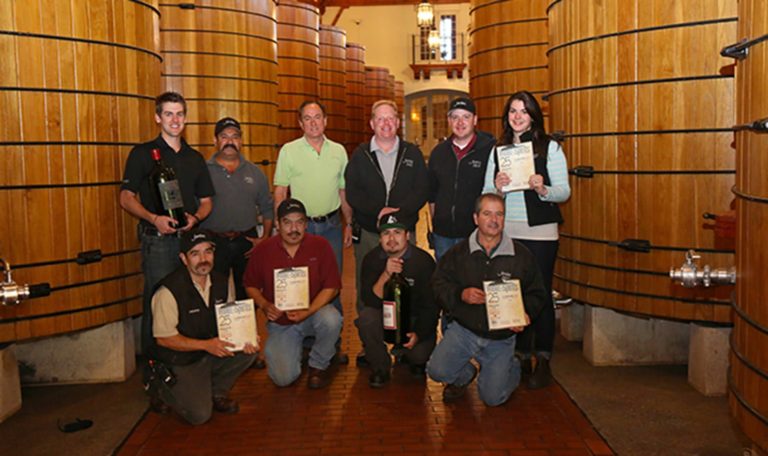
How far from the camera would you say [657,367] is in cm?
547

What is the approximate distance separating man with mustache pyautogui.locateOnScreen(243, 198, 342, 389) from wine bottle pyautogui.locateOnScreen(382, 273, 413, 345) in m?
0.40

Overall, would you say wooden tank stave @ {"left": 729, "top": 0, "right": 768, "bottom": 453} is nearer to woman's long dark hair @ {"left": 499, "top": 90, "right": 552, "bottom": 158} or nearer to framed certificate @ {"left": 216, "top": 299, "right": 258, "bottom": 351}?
woman's long dark hair @ {"left": 499, "top": 90, "right": 552, "bottom": 158}

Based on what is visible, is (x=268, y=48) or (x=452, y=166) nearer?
(x=452, y=166)

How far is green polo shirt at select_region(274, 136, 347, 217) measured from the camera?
5945 mm

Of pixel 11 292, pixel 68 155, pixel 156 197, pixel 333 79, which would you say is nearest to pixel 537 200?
pixel 156 197

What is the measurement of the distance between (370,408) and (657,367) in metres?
1.92

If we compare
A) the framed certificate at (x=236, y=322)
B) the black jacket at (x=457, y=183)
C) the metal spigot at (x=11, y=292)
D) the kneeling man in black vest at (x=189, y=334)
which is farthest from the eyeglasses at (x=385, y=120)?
the metal spigot at (x=11, y=292)

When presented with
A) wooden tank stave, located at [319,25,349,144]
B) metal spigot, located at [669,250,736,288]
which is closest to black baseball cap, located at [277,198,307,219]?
metal spigot, located at [669,250,736,288]

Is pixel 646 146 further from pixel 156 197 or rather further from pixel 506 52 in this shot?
pixel 506 52

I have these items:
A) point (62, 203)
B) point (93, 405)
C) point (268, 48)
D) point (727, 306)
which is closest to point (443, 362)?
point (727, 306)

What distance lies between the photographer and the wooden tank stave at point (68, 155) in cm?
465

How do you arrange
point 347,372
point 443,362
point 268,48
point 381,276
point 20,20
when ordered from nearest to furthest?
point 20,20 < point 443,362 < point 381,276 < point 347,372 < point 268,48

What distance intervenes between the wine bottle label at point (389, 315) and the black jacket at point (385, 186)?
633 mm

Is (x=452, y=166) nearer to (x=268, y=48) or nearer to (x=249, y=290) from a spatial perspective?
(x=249, y=290)
